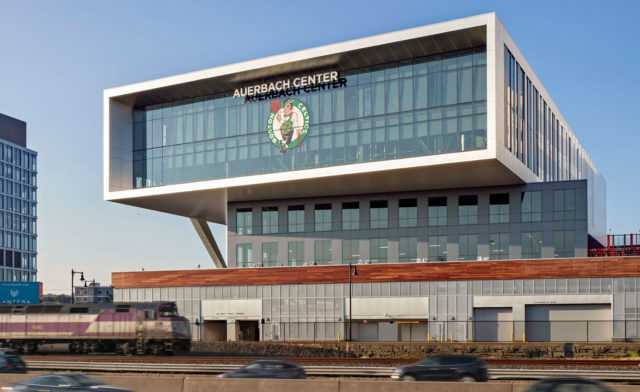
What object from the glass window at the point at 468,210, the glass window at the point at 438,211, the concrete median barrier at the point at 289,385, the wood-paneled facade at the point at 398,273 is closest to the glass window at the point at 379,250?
the wood-paneled facade at the point at 398,273

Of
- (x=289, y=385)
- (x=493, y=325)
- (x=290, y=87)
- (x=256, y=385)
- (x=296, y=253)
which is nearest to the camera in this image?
(x=289, y=385)

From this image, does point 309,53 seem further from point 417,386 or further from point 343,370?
point 417,386

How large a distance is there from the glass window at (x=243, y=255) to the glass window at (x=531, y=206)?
2635 cm

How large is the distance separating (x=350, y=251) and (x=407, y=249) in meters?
5.41

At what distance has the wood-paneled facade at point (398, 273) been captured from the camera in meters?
57.2

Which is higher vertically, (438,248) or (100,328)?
(438,248)

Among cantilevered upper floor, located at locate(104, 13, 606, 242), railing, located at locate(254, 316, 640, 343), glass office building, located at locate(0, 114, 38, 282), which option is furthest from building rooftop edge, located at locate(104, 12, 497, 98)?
glass office building, located at locate(0, 114, 38, 282)

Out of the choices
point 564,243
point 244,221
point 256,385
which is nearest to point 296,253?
point 244,221

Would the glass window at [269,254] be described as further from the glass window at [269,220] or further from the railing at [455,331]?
the railing at [455,331]

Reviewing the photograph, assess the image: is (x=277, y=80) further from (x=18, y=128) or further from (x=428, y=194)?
(x=18, y=128)

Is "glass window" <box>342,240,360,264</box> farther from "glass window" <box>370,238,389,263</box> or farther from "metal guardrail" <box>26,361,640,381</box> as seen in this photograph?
"metal guardrail" <box>26,361,640,381</box>

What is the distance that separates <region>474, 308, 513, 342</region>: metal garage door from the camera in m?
58.7

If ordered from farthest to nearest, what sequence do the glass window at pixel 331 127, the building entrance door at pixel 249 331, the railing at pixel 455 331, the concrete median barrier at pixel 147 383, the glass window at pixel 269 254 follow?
the glass window at pixel 269 254 → the building entrance door at pixel 249 331 → the glass window at pixel 331 127 → the railing at pixel 455 331 → the concrete median barrier at pixel 147 383

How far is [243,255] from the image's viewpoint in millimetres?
72625
